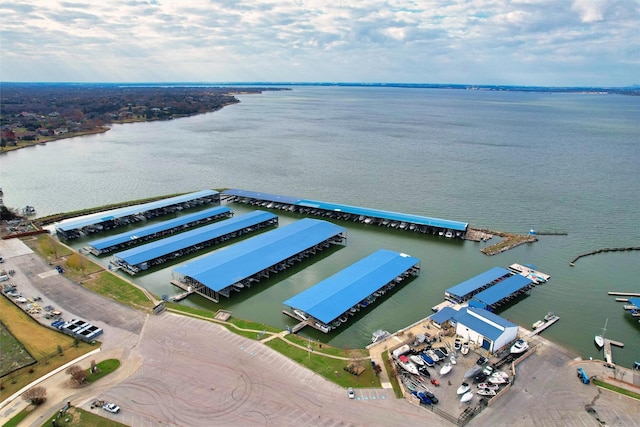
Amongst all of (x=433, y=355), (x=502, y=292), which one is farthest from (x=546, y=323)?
(x=433, y=355)

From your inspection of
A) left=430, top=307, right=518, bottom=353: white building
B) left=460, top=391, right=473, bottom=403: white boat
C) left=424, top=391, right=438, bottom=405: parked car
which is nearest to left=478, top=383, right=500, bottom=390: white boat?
left=460, top=391, right=473, bottom=403: white boat

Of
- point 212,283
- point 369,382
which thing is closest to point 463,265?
point 369,382

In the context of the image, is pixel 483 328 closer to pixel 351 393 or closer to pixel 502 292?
pixel 502 292

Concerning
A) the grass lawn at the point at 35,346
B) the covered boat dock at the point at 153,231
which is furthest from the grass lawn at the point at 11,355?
the covered boat dock at the point at 153,231

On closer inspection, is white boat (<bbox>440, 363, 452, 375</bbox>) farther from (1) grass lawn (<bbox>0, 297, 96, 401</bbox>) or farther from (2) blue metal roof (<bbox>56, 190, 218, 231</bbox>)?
(2) blue metal roof (<bbox>56, 190, 218, 231</bbox>)

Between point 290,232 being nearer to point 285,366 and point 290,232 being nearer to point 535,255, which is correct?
point 285,366
